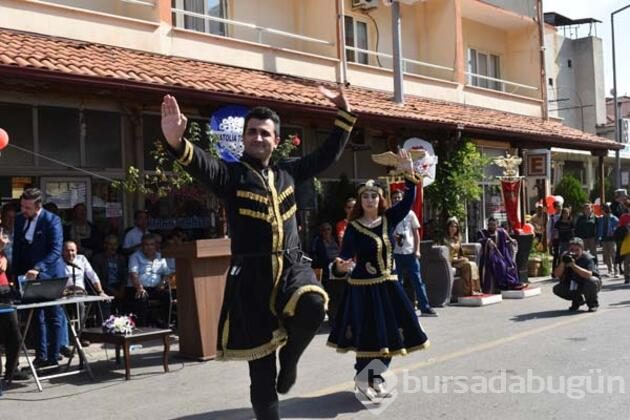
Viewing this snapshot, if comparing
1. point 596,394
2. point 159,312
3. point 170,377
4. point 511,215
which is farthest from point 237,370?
point 511,215

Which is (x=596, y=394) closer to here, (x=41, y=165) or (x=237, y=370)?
(x=237, y=370)

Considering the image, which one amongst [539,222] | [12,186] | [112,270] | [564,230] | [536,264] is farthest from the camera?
[539,222]

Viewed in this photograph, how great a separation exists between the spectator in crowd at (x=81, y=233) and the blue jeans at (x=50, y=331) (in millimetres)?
3210

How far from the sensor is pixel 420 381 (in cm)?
705

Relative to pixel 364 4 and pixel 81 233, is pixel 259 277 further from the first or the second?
pixel 364 4

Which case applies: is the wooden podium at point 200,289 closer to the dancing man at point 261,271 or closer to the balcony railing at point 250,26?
the dancing man at point 261,271

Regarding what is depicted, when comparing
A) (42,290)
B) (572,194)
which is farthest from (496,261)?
(572,194)

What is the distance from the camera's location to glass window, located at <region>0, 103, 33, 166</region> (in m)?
11.0

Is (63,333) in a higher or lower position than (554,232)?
lower

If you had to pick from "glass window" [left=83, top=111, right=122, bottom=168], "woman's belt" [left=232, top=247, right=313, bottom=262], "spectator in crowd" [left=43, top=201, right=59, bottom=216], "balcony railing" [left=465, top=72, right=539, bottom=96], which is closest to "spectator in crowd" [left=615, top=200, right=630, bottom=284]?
"balcony railing" [left=465, top=72, right=539, bottom=96]

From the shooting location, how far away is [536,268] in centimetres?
1770

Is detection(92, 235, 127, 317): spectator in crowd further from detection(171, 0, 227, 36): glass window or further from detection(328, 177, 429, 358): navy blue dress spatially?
detection(171, 0, 227, 36): glass window

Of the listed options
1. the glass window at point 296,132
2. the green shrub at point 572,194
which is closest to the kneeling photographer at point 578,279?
the glass window at point 296,132

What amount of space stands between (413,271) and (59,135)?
5823 mm
